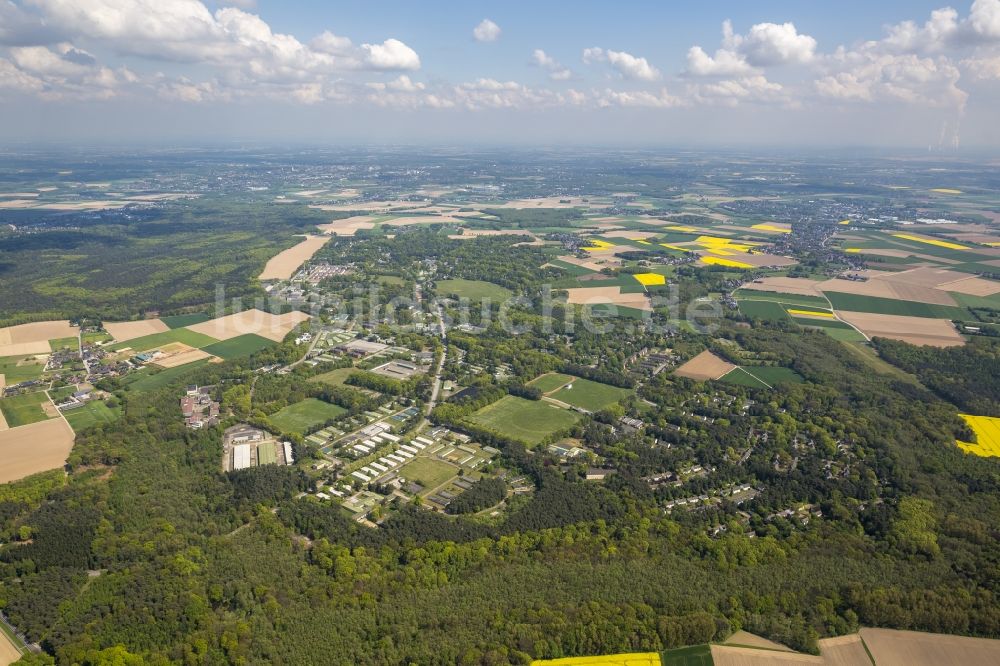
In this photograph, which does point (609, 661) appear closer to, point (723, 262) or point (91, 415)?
point (91, 415)

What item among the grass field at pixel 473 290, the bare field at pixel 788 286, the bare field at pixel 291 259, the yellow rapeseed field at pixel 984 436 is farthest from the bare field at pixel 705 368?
the bare field at pixel 291 259

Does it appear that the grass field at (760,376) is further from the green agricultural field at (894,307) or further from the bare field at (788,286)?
the bare field at (788,286)

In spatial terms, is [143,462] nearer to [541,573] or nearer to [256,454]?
[256,454]

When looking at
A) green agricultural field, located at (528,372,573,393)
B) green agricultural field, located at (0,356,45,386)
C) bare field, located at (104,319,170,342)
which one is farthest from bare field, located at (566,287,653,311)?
green agricultural field, located at (0,356,45,386)

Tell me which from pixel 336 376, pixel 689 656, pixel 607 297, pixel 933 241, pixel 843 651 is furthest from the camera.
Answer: pixel 933 241

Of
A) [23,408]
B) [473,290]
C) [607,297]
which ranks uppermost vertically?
[607,297]

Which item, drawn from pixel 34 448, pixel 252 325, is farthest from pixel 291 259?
pixel 34 448

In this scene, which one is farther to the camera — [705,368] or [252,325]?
[252,325]

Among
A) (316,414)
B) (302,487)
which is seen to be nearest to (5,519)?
(302,487)
